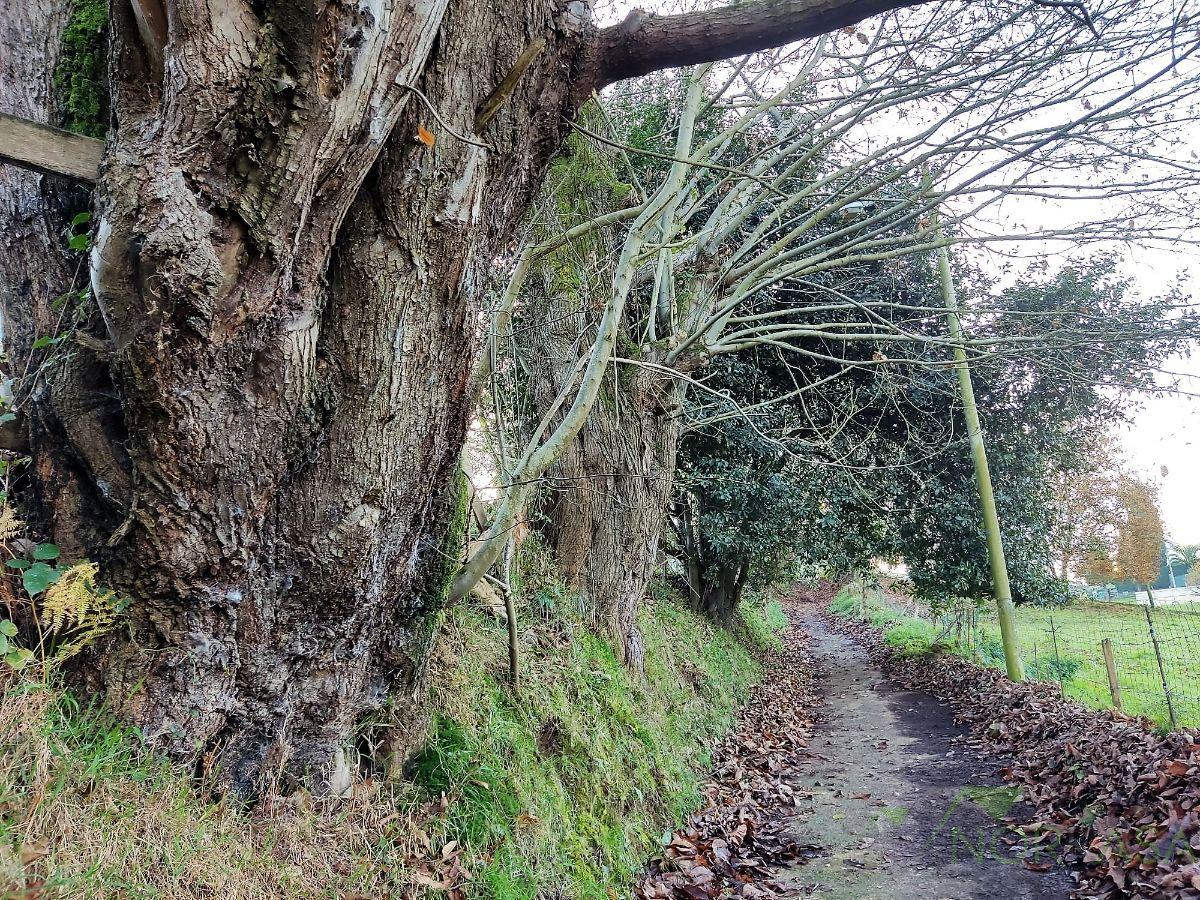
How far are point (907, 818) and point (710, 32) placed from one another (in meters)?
6.26

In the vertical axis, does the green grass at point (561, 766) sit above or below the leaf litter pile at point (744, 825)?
above

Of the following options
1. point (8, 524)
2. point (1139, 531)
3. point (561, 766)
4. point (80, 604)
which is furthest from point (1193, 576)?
point (8, 524)

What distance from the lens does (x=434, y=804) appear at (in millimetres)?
3373

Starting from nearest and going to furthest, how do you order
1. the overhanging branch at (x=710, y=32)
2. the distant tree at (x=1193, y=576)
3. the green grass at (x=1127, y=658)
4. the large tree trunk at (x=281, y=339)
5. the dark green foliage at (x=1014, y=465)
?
1. the large tree trunk at (x=281, y=339)
2. the overhanging branch at (x=710, y=32)
3. the green grass at (x=1127, y=658)
4. the dark green foliage at (x=1014, y=465)
5. the distant tree at (x=1193, y=576)

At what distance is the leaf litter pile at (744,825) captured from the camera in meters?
4.59

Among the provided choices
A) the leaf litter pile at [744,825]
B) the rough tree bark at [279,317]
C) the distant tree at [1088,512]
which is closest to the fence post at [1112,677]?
the leaf litter pile at [744,825]

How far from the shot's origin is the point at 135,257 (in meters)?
2.25

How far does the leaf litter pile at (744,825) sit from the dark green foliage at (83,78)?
4883 millimetres

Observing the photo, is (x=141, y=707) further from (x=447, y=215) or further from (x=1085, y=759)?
(x=1085, y=759)

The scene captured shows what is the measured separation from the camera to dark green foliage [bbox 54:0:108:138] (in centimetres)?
277

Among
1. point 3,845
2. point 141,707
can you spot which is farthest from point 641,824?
point 3,845

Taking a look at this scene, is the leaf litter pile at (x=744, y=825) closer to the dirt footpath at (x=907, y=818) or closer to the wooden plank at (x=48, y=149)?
the dirt footpath at (x=907, y=818)

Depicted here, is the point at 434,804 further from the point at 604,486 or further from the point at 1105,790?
the point at 1105,790

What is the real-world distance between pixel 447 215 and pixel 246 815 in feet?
7.95
